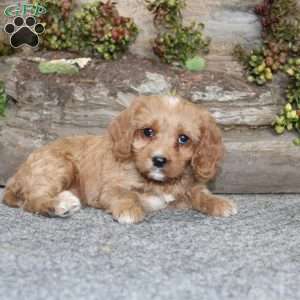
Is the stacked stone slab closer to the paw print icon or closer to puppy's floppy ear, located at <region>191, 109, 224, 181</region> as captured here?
the paw print icon

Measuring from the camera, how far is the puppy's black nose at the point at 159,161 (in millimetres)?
4807

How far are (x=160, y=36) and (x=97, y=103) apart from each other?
0.94 meters

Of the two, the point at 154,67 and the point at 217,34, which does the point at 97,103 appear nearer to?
the point at 154,67

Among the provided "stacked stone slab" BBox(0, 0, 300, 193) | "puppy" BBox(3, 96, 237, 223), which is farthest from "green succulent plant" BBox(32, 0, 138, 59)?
"puppy" BBox(3, 96, 237, 223)

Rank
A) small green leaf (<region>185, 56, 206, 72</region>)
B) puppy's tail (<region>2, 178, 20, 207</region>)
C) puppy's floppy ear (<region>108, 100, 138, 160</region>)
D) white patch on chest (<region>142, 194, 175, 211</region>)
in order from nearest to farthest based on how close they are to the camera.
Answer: puppy's floppy ear (<region>108, 100, 138, 160</region>) → white patch on chest (<region>142, 194, 175, 211</region>) → puppy's tail (<region>2, 178, 20, 207</region>) → small green leaf (<region>185, 56, 206, 72</region>)

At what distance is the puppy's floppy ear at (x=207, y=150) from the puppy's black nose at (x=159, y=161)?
14.7 inches

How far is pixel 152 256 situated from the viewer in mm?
4098

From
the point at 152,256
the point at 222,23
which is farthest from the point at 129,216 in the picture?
the point at 222,23

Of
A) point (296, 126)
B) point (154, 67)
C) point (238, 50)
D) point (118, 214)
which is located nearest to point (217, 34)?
point (238, 50)

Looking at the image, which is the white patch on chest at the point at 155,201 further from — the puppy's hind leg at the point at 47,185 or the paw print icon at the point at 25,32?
the paw print icon at the point at 25,32

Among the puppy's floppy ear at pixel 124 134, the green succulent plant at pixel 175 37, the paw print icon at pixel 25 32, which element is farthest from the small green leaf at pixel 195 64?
the paw print icon at pixel 25 32

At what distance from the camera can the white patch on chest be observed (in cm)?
523

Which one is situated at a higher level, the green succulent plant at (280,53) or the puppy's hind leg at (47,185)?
the green succulent plant at (280,53)

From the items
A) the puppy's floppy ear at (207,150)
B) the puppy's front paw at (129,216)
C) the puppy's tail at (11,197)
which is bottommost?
the puppy's tail at (11,197)
